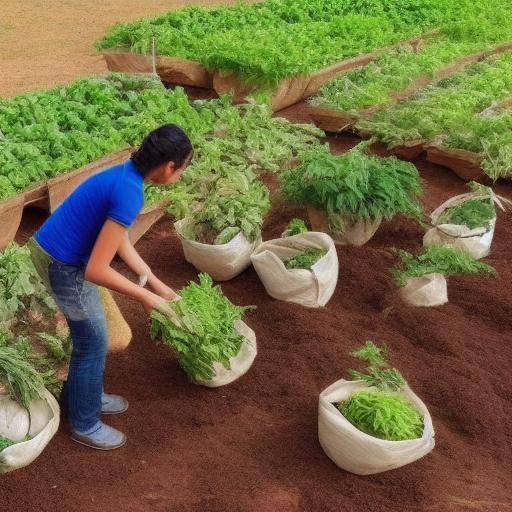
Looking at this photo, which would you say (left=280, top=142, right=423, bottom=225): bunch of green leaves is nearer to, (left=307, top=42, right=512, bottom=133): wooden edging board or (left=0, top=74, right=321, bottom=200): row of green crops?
(left=0, top=74, right=321, bottom=200): row of green crops

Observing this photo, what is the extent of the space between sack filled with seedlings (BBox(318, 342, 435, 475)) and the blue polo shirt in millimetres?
1351

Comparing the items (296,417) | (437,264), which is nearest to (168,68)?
(437,264)

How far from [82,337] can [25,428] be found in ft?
1.79

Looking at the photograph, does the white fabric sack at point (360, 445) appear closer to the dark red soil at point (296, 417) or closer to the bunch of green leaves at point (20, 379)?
the dark red soil at point (296, 417)

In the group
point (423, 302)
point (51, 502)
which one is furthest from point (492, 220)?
point (51, 502)

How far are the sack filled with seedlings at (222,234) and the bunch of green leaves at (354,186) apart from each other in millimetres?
405

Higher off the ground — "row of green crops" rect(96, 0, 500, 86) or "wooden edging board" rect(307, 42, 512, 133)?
"row of green crops" rect(96, 0, 500, 86)

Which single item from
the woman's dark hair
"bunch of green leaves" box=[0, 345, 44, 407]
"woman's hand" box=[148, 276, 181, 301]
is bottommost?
"bunch of green leaves" box=[0, 345, 44, 407]

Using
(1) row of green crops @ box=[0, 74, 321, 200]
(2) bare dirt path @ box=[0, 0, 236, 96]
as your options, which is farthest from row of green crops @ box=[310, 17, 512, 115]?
(2) bare dirt path @ box=[0, 0, 236, 96]

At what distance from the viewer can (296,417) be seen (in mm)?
4152

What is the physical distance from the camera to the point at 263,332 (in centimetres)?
488

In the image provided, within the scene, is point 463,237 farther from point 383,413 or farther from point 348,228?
point 383,413

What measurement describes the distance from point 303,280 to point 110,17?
10063 mm

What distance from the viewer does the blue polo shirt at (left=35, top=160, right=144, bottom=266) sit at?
3.23 meters
